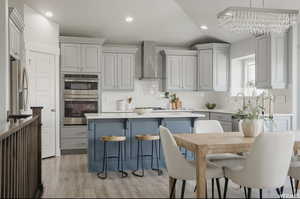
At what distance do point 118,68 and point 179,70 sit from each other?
1.53 meters

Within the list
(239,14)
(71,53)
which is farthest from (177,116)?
(71,53)

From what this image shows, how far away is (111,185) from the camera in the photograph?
440cm

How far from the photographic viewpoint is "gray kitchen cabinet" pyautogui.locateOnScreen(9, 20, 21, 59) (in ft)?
15.2

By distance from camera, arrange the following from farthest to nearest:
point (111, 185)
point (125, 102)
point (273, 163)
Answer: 1. point (125, 102)
2. point (111, 185)
3. point (273, 163)

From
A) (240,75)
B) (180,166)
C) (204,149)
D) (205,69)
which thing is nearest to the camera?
(204,149)

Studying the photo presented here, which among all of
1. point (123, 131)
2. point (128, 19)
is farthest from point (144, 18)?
point (123, 131)

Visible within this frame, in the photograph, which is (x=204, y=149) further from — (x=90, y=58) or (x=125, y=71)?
(x=125, y=71)

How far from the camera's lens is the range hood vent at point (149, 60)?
309 inches

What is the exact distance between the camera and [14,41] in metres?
4.89

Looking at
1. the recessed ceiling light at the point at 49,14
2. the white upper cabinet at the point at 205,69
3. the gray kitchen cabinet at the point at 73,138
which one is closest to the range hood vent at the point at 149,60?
the white upper cabinet at the point at 205,69

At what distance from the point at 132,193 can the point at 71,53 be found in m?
3.92

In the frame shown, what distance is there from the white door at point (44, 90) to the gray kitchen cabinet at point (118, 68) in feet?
4.27

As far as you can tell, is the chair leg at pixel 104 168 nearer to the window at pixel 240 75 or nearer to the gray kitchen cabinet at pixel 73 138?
the gray kitchen cabinet at pixel 73 138

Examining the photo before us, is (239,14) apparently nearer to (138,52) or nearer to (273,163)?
(273,163)
